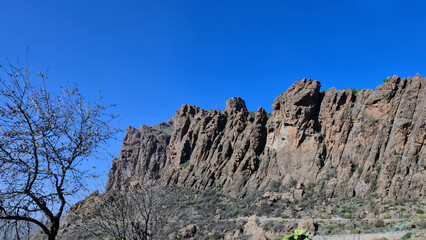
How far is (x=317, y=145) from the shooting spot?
199ft

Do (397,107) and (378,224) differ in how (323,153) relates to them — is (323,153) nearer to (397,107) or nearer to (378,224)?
(397,107)

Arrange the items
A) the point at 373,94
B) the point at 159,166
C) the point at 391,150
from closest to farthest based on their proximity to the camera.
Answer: the point at 391,150 → the point at 373,94 → the point at 159,166

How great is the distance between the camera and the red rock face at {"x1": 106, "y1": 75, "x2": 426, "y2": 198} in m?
45.2

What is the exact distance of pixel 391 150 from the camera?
46.4m

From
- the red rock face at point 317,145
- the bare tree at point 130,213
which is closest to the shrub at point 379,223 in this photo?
the red rock face at point 317,145

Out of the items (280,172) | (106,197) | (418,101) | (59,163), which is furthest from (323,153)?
(59,163)

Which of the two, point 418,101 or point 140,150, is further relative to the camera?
point 140,150

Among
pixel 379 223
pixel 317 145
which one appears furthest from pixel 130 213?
pixel 317 145

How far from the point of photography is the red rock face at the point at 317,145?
1781 inches

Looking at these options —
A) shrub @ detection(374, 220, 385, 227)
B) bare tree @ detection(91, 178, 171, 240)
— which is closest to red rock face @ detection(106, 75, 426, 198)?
shrub @ detection(374, 220, 385, 227)

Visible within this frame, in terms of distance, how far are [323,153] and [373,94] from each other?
13405mm

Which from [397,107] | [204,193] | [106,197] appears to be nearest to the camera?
[106,197]

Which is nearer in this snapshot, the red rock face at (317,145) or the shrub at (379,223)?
Answer: the shrub at (379,223)

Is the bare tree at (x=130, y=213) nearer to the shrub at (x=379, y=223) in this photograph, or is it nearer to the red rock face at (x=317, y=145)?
the red rock face at (x=317, y=145)
